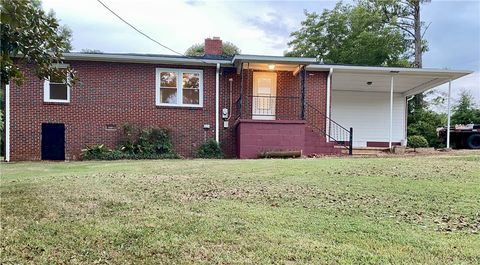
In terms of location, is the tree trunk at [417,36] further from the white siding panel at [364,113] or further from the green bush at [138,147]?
the green bush at [138,147]

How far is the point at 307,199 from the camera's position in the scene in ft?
18.4

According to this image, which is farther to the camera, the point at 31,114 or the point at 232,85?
the point at 232,85

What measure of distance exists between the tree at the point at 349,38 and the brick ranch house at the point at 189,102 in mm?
12931

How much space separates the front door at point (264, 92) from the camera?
15547mm

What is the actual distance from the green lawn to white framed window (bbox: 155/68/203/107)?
25.0ft

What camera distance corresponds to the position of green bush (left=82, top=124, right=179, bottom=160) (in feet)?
45.4

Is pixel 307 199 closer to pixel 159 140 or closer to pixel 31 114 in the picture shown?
pixel 159 140

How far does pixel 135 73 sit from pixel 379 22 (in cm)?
2127

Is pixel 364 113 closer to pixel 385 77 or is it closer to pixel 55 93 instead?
pixel 385 77

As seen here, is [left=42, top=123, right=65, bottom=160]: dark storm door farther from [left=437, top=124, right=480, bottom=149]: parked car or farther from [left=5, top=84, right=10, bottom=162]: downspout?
[left=437, top=124, right=480, bottom=149]: parked car

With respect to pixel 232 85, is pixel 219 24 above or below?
above

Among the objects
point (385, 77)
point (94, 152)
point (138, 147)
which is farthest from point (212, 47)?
point (385, 77)

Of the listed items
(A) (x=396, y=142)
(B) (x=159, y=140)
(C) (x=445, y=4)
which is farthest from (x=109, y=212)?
(C) (x=445, y=4)

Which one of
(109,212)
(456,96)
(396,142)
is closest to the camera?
(109,212)
